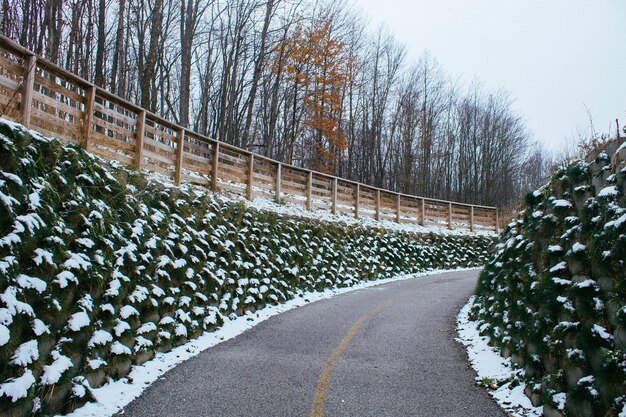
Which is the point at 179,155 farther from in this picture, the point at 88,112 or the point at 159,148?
the point at 88,112

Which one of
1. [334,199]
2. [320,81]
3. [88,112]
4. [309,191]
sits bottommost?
[334,199]

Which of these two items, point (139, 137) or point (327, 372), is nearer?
point (327, 372)

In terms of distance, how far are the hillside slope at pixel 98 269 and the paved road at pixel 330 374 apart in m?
0.71

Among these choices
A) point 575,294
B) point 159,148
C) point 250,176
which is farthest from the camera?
point 250,176

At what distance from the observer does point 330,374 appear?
5336mm

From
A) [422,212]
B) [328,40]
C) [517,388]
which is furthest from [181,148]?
[328,40]

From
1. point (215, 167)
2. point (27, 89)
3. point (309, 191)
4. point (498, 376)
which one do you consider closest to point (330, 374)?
point (498, 376)

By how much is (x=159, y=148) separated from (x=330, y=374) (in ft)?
20.7

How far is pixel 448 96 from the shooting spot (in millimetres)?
36531

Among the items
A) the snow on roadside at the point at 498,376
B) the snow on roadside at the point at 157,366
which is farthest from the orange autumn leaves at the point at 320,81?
the snow on roadside at the point at 498,376

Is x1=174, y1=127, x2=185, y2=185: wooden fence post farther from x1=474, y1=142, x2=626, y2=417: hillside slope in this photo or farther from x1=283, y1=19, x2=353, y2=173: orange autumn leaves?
x1=283, y1=19, x2=353, y2=173: orange autumn leaves

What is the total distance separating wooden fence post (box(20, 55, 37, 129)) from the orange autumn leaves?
56.5ft

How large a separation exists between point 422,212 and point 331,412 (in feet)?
60.2

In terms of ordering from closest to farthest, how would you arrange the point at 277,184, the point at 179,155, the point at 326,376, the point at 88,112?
the point at 326,376 → the point at 88,112 → the point at 179,155 → the point at 277,184
